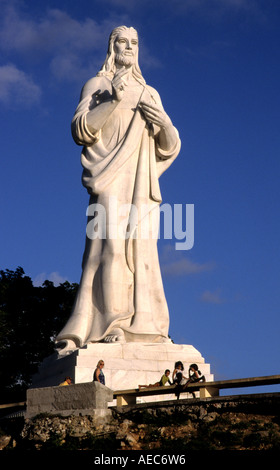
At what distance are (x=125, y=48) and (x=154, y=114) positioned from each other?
2.01m

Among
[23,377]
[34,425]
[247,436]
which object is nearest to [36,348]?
[23,377]

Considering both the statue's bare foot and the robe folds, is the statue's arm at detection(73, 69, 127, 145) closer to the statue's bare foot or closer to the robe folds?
the robe folds

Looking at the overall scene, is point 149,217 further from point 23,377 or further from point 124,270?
point 23,377

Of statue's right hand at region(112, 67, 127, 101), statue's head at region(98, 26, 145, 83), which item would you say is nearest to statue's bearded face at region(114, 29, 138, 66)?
statue's head at region(98, 26, 145, 83)

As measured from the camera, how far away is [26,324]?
3356cm

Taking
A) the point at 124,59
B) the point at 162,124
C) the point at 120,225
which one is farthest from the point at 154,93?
the point at 120,225

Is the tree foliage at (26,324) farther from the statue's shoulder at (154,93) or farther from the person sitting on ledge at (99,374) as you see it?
the person sitting on ledge at (99,374)

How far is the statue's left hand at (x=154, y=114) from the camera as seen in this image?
21234 millimetres

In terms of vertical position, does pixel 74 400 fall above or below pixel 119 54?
below

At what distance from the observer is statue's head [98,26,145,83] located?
72.4ft

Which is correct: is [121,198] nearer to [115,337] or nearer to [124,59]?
[115,337]

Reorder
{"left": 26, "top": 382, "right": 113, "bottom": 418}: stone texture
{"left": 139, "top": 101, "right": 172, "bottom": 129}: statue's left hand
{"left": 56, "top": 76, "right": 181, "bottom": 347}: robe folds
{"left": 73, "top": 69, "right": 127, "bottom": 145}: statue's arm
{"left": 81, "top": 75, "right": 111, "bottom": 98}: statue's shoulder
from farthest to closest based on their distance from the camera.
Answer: {"left": 81, "top": 75, "right": 111, "bottom": 98}: statue's shoulder → {"left": 139, "top": 101, "right": 172, "bottom": 129}: statue's left hand → {"left": 73, "top": 69, "right": 127, "bottom": 145}: statue's arm → {"left": 56, "top": 76, "right": 181, "bottom": 347}: robe folds → {"left": 26, "top": 382, "right": 113, "bottom": 418}: stone texture

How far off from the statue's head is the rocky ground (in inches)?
361
